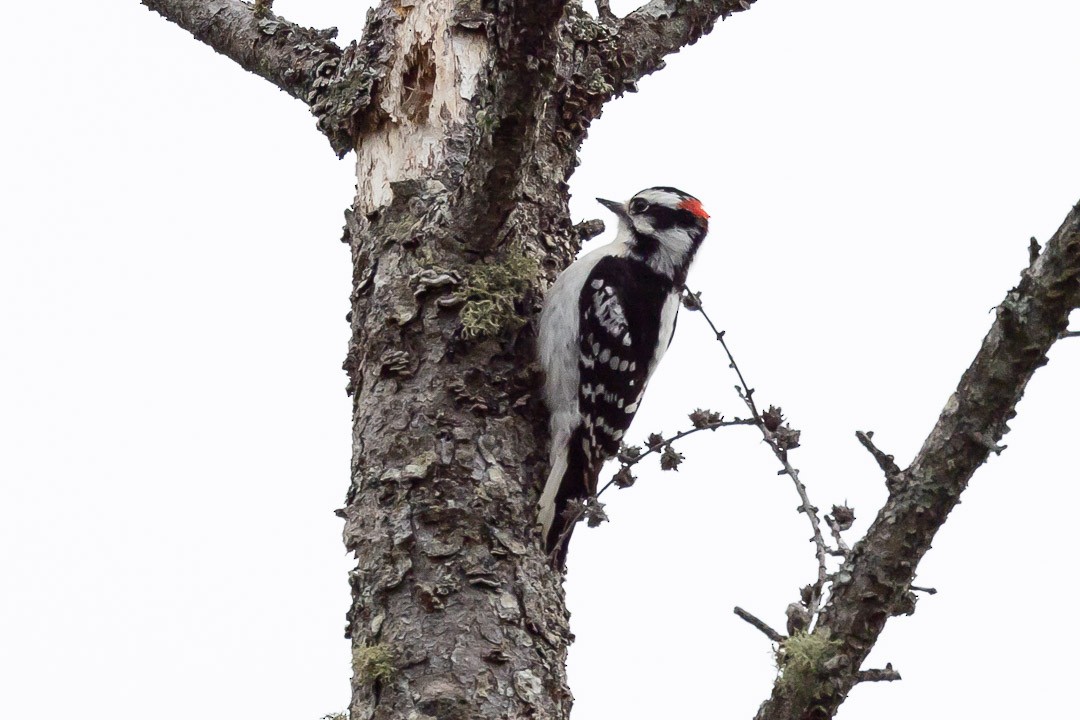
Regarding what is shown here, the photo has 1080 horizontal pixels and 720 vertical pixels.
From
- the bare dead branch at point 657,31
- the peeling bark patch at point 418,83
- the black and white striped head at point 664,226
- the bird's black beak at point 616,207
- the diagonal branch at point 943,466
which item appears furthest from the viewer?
the bird's black beak at point 616,207

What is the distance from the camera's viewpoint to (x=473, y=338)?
3504 millimetres

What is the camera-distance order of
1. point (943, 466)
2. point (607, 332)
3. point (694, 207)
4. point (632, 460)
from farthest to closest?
point (694, 207), point (607, 332), point (632, 460), point (943, 466)

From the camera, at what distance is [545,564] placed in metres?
3.25

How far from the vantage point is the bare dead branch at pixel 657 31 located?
4352mm

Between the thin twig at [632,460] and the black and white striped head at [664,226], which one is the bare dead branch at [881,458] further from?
the black and white striped head at [664,226]

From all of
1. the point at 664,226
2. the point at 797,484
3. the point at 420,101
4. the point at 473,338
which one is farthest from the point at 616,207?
the point at 797,484

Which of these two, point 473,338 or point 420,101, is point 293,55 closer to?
point 420,101

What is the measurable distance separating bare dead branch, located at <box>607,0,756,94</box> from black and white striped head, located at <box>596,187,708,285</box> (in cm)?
65

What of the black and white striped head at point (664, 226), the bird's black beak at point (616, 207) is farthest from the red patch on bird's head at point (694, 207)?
the bird's black beak at point (616, 207)

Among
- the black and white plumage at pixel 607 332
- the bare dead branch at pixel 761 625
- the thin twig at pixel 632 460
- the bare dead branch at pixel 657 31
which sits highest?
the bare dead branch at pixel 657 31

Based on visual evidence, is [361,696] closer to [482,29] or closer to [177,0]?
[482,29]

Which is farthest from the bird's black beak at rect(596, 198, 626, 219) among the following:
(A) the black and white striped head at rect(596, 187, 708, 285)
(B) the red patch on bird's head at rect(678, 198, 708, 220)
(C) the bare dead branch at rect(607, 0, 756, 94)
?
(C) the bare dead branch at rect(607, 0, 756, 94)

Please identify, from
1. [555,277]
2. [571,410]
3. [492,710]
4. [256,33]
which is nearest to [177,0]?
[256,33]

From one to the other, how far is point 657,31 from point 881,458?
8.22ft
